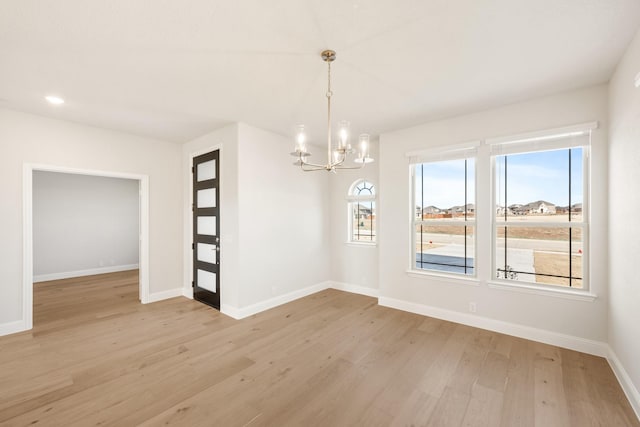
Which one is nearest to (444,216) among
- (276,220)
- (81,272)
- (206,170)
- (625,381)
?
(625,381)

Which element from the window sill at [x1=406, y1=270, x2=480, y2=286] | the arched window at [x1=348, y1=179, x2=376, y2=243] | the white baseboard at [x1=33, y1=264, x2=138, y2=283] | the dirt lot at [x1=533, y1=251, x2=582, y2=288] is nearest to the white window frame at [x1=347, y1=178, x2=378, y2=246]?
the arched window at [x1=348, y1=179, x2=376, y2=243]

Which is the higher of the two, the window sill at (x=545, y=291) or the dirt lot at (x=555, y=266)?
the dirt lot at (x=555, y=266)

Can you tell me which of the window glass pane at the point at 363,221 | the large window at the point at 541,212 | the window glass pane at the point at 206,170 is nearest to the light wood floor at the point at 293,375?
the large window at the point at 541,212

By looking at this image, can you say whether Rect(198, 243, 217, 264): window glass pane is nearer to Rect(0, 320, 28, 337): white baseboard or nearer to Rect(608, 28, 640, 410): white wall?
Rect(0, 320, 28, 337): white baseboard

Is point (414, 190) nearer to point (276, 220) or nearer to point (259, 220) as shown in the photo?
point (276, 220)

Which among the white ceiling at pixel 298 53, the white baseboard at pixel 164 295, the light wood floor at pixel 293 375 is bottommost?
the light wood floor at pixel 293 375

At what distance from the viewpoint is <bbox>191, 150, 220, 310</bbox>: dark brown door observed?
4.27 meters

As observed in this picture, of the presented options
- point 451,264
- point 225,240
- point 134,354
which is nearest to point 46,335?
point 134,354

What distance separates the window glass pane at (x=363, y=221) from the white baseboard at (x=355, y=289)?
883 millimetres

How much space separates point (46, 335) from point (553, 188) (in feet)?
20.6

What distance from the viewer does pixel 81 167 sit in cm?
396

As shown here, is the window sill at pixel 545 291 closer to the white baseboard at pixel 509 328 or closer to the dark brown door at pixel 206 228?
the white baseboard at pixel 509 328

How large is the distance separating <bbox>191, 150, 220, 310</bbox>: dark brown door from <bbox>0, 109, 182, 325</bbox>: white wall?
0.47 metres

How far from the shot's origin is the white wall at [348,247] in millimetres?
4941
